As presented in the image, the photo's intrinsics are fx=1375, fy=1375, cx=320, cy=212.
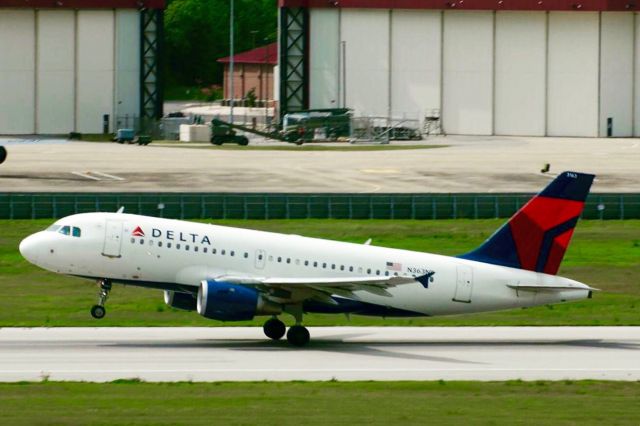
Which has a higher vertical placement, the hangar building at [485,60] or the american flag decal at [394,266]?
the hangar building at [485,60]

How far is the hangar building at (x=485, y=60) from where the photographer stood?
125062 millimetres

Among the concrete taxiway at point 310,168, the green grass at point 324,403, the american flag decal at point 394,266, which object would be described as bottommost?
the green grass at point 324,403

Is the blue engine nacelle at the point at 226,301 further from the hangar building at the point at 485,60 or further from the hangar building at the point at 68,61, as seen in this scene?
the hangar building at the point at 485,60

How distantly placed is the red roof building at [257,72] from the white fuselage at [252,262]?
137859 millimetres

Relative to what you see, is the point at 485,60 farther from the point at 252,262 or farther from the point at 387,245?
the point at 252,262

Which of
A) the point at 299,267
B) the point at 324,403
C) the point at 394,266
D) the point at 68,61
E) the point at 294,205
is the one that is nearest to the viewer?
the point at 324,403

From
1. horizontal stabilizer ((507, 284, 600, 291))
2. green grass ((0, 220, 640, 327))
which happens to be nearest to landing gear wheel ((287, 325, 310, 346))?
green grass ((0, 220, 640, 327))

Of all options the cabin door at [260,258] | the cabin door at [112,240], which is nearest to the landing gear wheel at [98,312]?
the cabin door at [112,240]

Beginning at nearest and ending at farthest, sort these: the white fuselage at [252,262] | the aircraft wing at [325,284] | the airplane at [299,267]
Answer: the aircraft wing at [325,284] < the airplane at [299,267] < the white fuselage at [252,262]

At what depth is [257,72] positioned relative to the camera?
182125mm

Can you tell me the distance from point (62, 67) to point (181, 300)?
86618 millimetres

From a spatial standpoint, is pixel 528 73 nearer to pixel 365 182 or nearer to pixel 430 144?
pixel 430 144

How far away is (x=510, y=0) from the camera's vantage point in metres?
124

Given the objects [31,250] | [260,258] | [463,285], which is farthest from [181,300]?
[463,285]
